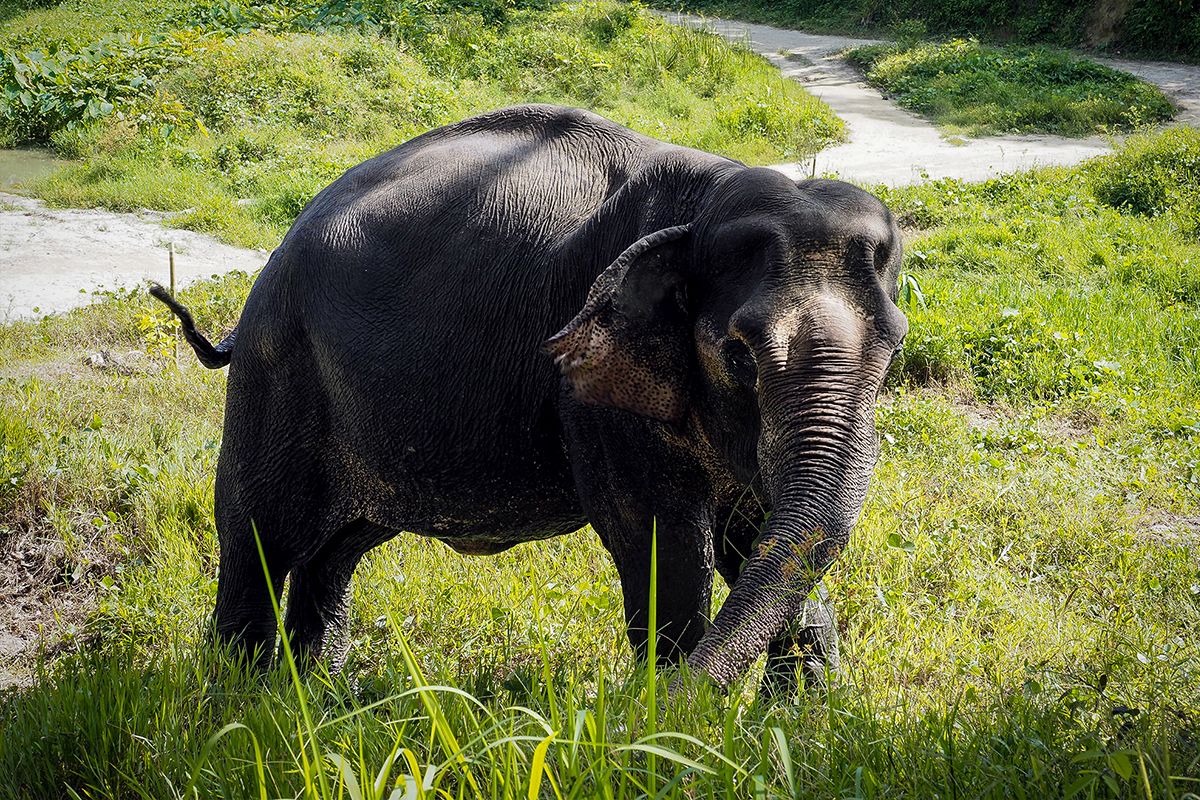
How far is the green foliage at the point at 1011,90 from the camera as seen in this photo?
48.0ft

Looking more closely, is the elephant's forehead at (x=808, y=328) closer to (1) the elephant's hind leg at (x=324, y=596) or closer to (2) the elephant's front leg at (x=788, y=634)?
(2) the elephant's front leg at (x=788, y=634)

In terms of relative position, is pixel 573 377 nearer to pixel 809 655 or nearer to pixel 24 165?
pixel 809 655

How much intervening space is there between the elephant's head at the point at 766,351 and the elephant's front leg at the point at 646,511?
12 centimetres

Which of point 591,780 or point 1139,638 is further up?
point 591,780

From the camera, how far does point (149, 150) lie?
12812mm

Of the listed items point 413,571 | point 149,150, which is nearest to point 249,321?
point 413,571

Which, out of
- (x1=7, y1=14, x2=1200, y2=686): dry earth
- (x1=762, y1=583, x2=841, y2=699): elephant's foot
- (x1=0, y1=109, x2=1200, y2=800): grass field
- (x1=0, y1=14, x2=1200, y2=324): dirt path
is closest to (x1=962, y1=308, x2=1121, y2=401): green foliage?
(x1=0, y1=109, x2=1200, y2=800): grass field

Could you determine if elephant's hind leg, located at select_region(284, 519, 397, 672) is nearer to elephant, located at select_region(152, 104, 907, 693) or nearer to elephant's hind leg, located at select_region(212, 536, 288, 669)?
elephant, located at select_region(152, 104, 907, 693)

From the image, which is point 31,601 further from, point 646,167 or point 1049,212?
point 1049,212

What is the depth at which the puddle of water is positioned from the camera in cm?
1251

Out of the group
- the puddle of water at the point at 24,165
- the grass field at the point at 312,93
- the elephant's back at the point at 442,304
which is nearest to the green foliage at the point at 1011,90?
the grass field at the point at 312,93

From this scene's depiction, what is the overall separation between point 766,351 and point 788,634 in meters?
1.11

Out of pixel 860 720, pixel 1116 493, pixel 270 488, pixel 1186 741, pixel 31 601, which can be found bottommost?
pixel 31 601

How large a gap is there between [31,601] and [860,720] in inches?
164
